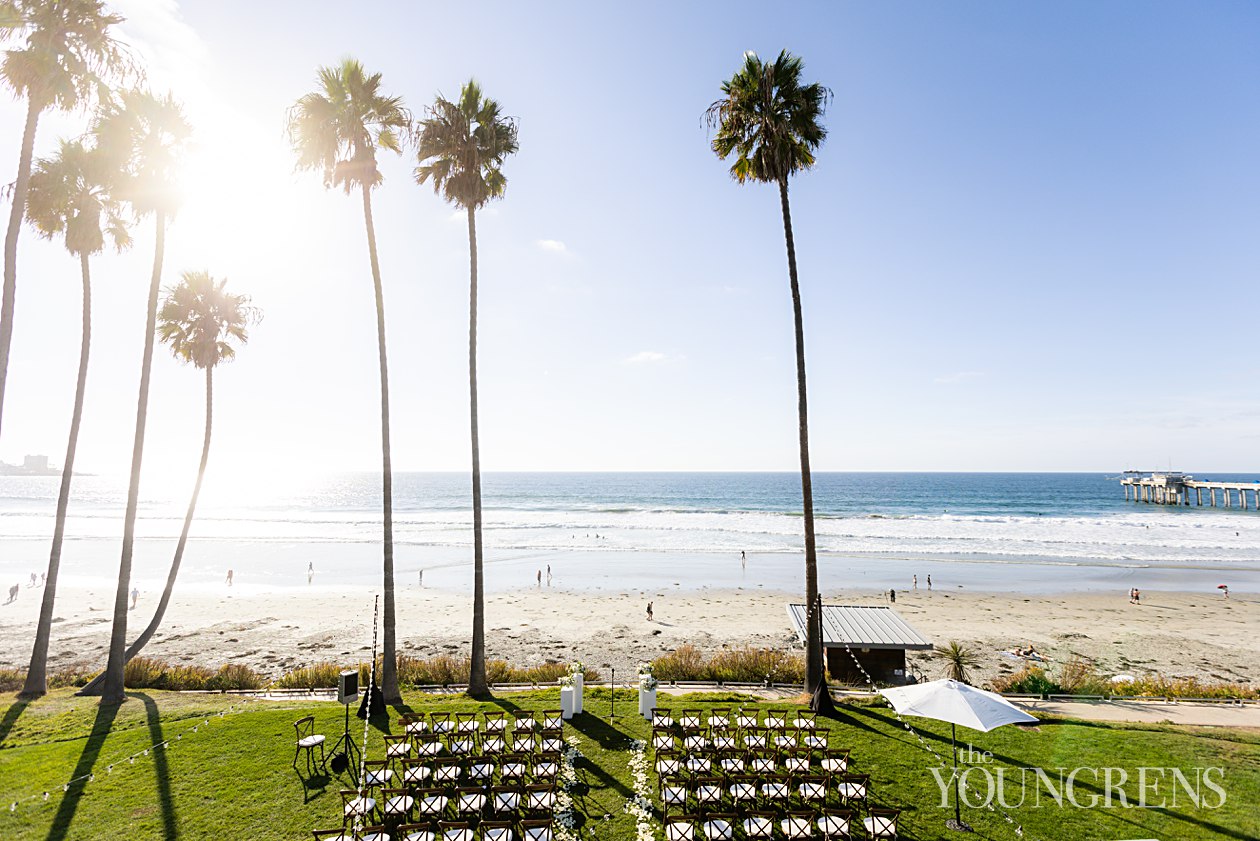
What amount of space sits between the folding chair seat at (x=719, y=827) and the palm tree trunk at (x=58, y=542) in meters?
18.9

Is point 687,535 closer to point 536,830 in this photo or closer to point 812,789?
point 812,789

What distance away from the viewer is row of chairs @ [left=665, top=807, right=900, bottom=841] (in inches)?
334

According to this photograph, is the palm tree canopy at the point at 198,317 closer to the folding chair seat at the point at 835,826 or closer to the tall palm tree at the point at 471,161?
the tall palm tree at the point at 471,161

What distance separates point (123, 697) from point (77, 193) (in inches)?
574

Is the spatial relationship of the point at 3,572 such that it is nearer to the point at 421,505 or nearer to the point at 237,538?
the point at 237,538

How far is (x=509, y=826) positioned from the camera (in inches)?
335

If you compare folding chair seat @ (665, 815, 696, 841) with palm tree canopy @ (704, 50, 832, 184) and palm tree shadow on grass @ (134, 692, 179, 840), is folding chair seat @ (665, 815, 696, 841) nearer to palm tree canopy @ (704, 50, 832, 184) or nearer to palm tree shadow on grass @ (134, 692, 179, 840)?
palm tree shadow on grass @ (134, 692, 179, 840)

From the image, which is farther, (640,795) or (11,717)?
(11,717)

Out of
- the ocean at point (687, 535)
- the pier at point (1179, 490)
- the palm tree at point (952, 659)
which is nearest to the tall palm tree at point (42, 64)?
the palm tree at point (952, 659)

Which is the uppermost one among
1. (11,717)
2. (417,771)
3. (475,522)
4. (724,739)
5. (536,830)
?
(475,522)

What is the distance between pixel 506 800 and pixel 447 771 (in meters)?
1.91

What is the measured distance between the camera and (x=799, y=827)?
860 cm

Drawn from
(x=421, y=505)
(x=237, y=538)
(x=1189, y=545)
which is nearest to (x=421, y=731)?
(x=237, y=538)

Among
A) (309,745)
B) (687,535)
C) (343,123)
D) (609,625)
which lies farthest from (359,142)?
(687,535)
